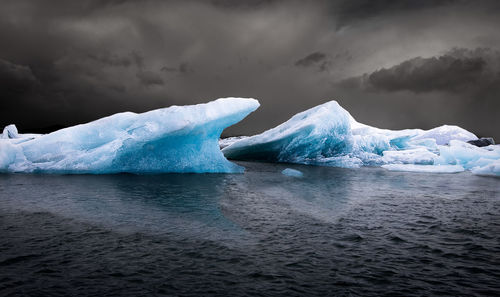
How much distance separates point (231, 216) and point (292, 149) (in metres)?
20.6

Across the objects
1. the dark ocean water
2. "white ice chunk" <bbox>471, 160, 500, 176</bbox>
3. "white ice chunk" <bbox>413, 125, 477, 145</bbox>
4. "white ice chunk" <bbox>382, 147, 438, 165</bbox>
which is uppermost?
"white ice chunk" <bbox>413, 125, 477, 145</bbox>

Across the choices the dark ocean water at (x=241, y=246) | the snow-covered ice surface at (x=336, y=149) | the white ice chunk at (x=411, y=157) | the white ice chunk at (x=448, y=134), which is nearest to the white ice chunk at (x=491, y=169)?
the snow-covered ice surface at (x=336, y=149)

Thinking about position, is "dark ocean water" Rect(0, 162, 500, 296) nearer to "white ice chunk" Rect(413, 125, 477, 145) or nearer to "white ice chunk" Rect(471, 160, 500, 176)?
"white ice chunk" Rect(471, 160, 500, 176)

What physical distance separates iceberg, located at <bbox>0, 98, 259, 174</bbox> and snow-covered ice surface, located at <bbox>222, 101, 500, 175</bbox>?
360 inches

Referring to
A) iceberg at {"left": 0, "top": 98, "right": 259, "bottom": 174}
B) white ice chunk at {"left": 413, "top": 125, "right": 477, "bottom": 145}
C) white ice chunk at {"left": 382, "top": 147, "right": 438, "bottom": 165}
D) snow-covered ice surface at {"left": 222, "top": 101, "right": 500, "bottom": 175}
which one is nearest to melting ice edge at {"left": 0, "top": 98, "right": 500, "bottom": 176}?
iceberg at {"left": 0, "top": 98, "right": 259, "bottom": 174}

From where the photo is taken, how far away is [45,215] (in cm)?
743

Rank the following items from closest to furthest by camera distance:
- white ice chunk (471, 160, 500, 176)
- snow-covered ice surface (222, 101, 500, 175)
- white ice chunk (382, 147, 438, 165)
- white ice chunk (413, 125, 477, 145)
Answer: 1. white ice chunk (471, 160, 500, 176)
2. snow-covered ice surface (222, 101, 500, 175)
3. white ice chunk (382, 147, 438, 165)
4. white ice chunk (413, 125, 477, 145)

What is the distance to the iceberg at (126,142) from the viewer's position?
50.7ft

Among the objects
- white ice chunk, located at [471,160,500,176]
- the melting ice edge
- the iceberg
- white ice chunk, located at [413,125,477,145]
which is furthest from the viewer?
white ice chunk, located at [413,125,477,145]

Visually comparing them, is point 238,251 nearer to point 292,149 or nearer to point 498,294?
point 498,294

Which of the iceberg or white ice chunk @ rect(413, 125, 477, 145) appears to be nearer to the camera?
the iceberg

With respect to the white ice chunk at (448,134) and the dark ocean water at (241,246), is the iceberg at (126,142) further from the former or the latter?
the white ice chunk at (448,134)

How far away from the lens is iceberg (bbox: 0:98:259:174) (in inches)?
609

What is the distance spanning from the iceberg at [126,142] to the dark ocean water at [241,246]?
5287 millimetres
